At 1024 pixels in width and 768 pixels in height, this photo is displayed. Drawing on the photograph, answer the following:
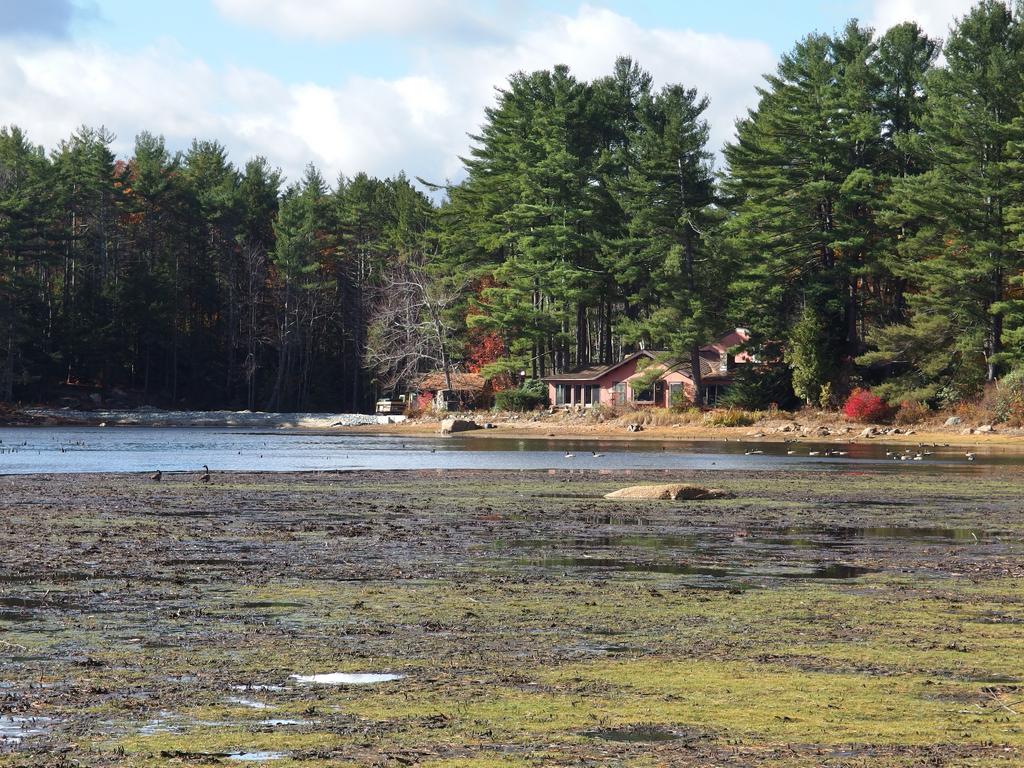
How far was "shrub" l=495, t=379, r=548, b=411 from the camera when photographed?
9075 centimetres

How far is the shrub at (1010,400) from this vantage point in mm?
62781

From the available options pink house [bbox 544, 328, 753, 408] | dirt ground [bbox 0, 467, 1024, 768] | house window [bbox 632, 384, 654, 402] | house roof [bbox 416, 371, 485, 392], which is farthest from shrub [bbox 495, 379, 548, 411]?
dirt ground [bbox 0, 467, 1024, 768]

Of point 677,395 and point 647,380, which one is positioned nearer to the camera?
point 677,395

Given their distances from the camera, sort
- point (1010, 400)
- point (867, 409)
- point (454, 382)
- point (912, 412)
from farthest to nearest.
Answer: point (454, 382)
point (867, 409)
point (912, 412)
point (1010, 400)

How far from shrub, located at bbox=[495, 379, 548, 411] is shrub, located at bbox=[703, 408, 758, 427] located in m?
18.7

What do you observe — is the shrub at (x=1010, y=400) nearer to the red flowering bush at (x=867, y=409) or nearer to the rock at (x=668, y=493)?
the red flowering bush at (x=867, y=409)

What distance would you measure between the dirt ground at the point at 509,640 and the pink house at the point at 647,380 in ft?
188

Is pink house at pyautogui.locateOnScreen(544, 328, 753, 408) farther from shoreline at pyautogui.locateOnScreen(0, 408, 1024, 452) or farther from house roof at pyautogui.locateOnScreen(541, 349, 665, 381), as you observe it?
shoreline at pyautogui.locateOnScreen(0, 408, 1024, 452)

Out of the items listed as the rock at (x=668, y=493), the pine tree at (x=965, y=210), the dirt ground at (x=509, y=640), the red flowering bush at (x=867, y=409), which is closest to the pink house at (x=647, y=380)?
the red flowering bush at (x=867, y=409)

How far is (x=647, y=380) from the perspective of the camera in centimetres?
8144

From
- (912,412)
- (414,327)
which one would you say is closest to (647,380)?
(912,412)

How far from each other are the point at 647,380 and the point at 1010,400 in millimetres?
23098

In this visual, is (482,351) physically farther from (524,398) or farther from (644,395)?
(644,395)

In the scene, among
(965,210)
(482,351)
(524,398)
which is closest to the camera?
(965,210)
